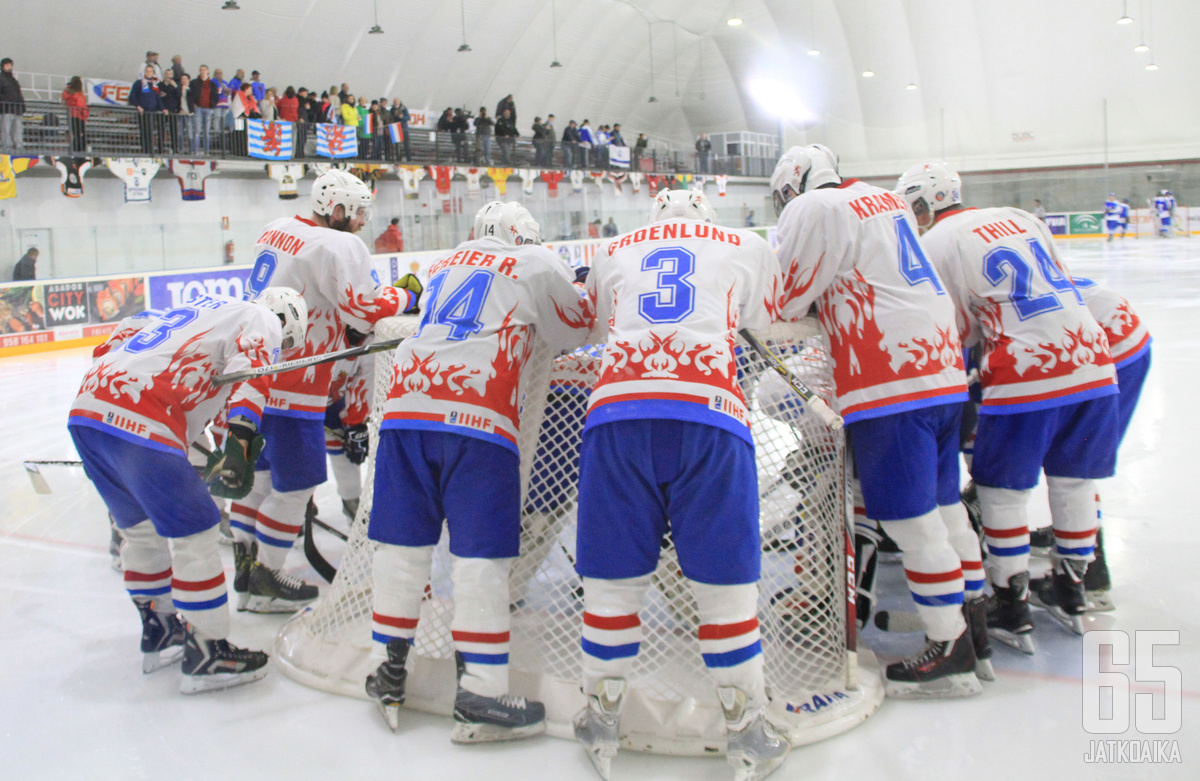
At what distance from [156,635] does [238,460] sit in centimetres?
66

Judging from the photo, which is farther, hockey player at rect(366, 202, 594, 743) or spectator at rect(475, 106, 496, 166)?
spectator at rect(475, 106, 496, 166)

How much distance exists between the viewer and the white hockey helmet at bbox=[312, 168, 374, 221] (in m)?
4.02

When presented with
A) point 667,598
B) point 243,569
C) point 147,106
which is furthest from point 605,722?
point 147,106

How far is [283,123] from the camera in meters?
16.5

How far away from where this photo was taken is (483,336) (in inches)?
107

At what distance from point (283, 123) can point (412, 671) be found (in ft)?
51.0

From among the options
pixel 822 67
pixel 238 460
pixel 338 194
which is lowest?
pixel 238 460

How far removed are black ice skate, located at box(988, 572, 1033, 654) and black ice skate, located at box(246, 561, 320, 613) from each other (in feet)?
8.75

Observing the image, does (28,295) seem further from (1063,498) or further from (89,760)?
(1063,498)

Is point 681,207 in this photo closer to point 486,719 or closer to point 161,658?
point 486,719

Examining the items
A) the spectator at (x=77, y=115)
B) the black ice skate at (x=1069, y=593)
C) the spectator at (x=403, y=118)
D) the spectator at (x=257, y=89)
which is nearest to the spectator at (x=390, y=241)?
the spectator at (x=403, y=118)

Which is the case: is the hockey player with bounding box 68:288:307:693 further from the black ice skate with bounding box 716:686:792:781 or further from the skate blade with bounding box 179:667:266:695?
the black ice skate with bounding box 716:686:792:781

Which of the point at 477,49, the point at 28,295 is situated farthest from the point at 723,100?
the point at 28,295

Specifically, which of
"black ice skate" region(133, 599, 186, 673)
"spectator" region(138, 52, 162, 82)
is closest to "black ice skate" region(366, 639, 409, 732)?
"black ice skate" region(133, 599, 186, 673)
